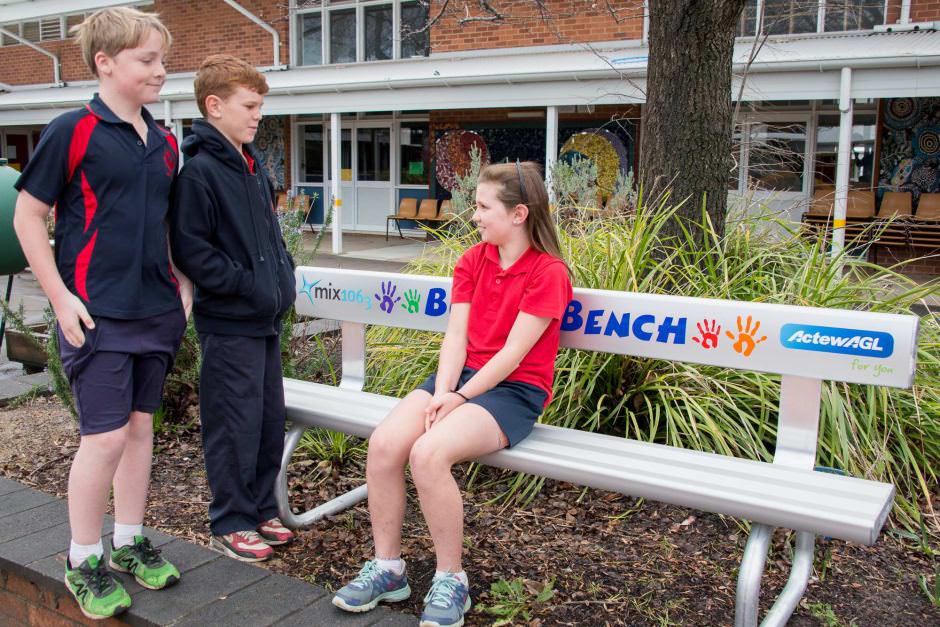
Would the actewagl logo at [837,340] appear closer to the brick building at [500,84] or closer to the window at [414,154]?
the brick building at [500,84]

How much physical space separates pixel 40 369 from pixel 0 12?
17463mm

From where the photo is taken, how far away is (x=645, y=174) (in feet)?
15.1

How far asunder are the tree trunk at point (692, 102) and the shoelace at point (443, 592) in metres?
2.44

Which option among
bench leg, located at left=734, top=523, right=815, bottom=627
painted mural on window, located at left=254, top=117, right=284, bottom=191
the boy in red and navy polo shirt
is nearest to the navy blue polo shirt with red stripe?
the boy in red and navy polo shirt

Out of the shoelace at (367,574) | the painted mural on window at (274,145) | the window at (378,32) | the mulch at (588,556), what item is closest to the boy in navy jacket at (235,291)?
the mulch at (588,556)

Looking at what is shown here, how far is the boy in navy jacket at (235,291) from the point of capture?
271cm

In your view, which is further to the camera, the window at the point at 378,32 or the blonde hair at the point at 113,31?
the window at the point at 378,32

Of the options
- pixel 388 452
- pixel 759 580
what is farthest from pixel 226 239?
pixel 759 580

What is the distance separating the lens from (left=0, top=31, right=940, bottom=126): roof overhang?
33.6 feet

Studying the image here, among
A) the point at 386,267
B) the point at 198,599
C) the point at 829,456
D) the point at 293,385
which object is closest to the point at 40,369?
the point at 293,385

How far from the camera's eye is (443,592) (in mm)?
2447

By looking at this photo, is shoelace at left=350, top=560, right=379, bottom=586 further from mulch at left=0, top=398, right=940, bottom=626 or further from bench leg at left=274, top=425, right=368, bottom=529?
bench leg at left=274, top=425, right=368, bottom=529

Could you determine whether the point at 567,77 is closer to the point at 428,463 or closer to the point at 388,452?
the point at 388,452

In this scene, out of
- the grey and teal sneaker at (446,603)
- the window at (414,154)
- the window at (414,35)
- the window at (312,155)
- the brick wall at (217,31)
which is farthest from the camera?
the window at (312,155)
